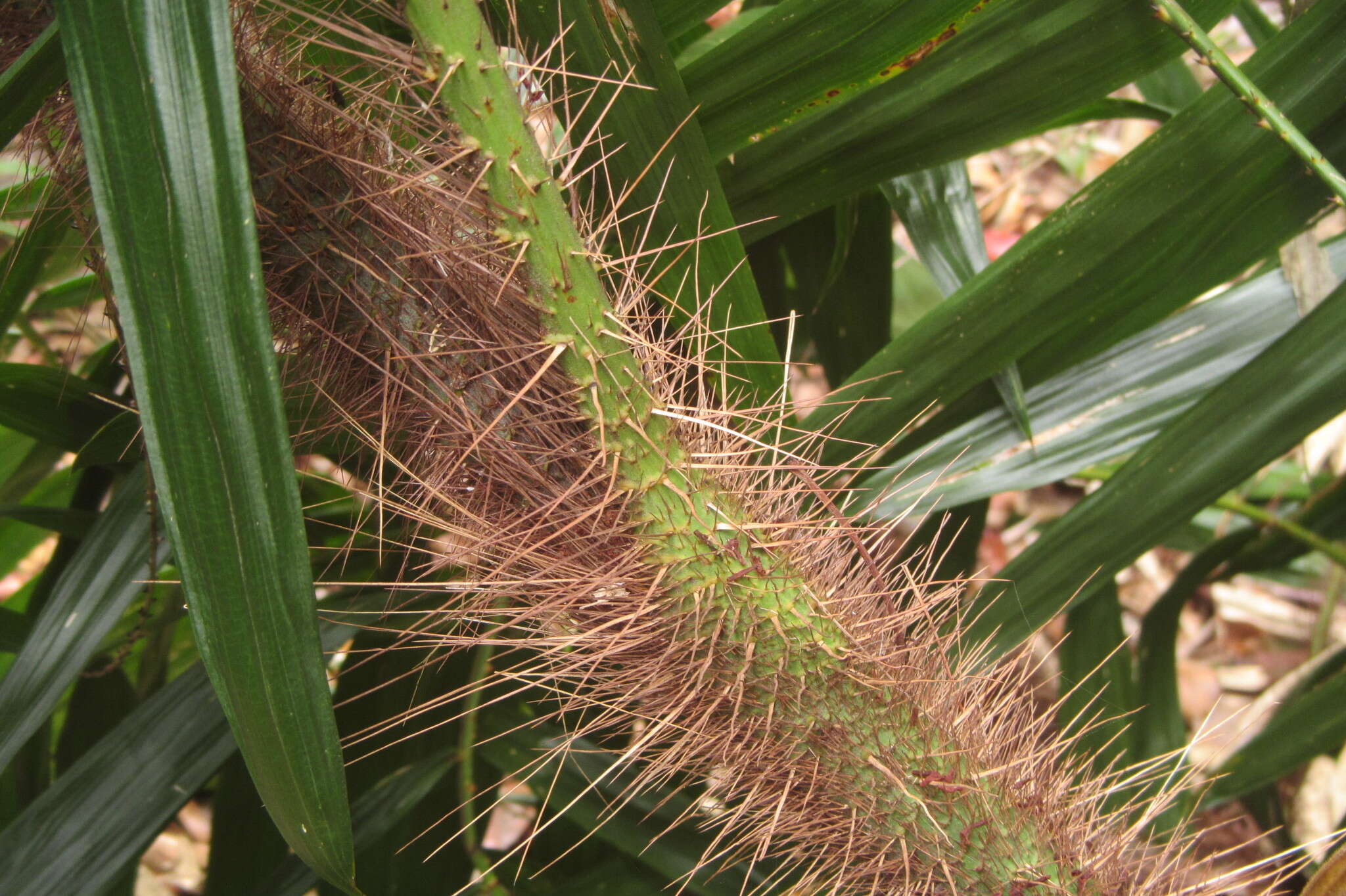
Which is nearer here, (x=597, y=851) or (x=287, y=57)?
(x=287, y=57)

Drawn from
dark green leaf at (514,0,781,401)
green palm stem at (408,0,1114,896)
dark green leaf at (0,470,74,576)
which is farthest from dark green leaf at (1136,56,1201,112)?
dark green leaf at (0,470,74,576)

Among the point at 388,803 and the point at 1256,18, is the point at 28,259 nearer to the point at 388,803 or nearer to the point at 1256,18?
the point at 388,803

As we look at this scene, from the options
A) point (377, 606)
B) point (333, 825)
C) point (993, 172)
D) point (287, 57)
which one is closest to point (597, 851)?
point (377, 606)

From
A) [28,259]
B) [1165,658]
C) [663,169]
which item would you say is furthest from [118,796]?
[1165,658]

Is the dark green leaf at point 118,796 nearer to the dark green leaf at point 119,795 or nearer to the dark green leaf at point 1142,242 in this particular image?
the dark green leaf at point 119,795

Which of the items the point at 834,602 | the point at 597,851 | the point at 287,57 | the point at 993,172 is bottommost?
the point at 597,851

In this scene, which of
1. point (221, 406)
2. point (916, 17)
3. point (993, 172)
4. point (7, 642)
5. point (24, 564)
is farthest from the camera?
point (993, 172)

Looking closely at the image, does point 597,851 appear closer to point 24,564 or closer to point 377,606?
point 377,606
